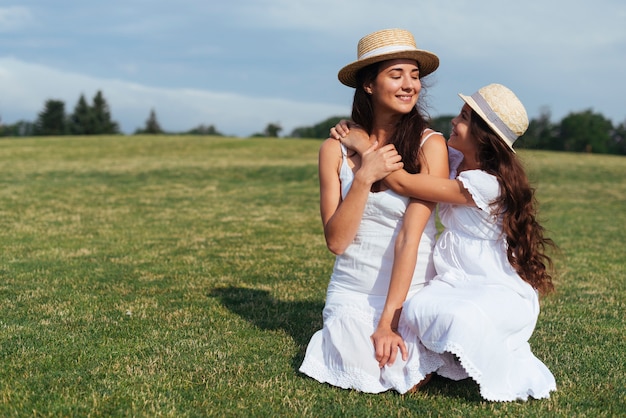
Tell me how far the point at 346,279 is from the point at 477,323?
107 centimetres

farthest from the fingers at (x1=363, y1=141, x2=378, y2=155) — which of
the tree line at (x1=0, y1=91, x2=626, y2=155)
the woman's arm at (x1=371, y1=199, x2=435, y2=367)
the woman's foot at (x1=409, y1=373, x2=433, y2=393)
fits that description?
the tree line at (x1=0, y1=91, x2=626, y2=155)

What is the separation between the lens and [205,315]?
19.8 ft

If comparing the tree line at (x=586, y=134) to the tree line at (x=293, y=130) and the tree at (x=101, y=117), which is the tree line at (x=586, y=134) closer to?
the tree line at (x=293, y=130)

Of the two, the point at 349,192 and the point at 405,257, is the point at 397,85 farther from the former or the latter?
the point at 405,257

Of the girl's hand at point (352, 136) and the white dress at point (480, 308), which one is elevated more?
the girl's hand at point (352, 136)

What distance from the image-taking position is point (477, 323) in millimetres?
3750

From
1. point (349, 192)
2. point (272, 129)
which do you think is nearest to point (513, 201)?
point (349, 192)

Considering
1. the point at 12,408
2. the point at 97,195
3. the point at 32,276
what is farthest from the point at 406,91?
the point at 97,195

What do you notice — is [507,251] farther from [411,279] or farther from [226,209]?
[226,209]

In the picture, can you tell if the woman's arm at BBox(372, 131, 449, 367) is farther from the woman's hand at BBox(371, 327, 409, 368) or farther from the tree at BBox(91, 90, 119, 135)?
the tree at BBox(91, 90, 119, 135)

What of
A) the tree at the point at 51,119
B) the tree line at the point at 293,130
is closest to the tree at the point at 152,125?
the tree line at the point at 293,130

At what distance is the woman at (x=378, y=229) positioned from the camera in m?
4.12

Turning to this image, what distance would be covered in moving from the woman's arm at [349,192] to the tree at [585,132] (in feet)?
271

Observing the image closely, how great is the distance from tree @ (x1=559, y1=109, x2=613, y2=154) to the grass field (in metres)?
70.7
